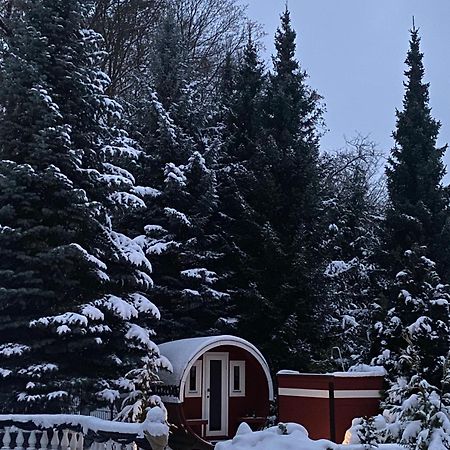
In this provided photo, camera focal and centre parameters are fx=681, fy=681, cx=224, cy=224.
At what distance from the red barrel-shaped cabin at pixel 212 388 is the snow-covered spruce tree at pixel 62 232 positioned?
3.63 ft

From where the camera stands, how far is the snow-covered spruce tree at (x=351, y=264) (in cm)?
A: 1753

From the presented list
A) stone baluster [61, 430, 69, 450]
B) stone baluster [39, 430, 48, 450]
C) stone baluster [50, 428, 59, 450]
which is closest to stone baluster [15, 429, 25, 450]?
stone baluster [39, 430, 48, 450]

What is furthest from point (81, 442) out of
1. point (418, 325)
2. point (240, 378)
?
point (418, 325)

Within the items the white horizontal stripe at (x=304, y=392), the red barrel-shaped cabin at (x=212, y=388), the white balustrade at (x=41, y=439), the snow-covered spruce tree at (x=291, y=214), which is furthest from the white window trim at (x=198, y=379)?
the white balustrade at (x=41, y=439)

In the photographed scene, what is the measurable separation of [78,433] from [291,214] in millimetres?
9893

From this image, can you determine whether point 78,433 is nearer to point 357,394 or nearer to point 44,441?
point 44,441

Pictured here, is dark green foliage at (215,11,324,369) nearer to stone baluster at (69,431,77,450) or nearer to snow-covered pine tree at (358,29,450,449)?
snow-covered pine tree at (358,29,450,449)

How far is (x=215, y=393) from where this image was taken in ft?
48.5

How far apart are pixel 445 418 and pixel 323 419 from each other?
547 centimetres

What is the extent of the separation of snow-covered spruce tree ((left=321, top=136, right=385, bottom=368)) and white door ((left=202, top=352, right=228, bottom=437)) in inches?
118

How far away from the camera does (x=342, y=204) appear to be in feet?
68.2

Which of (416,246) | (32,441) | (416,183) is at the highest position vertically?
(416,183)

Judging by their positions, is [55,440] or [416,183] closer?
[55,440]

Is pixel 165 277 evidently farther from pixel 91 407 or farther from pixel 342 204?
pixel 342 204
